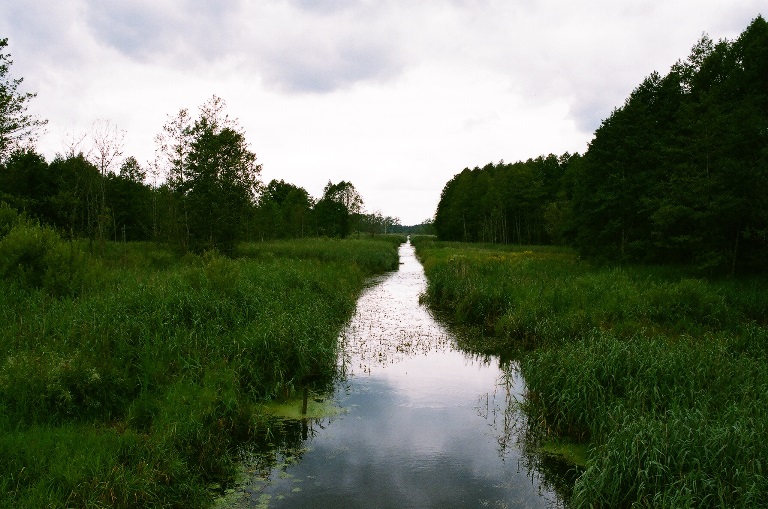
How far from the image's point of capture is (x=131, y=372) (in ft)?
23.5

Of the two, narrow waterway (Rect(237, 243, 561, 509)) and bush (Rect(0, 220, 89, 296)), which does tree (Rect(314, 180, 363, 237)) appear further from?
narrow waterway (Rect(237, 243, 561, 509))

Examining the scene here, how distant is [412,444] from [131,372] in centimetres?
459

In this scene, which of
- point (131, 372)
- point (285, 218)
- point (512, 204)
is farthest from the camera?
point (285, 218)

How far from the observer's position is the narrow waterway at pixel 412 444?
18.8 ft

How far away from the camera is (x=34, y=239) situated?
1054 cm

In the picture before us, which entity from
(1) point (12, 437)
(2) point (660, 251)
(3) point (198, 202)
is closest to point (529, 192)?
(2) point (660, 251)

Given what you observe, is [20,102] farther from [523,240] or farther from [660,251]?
[523,240]

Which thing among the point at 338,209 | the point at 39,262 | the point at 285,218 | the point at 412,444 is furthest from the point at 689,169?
the point at 338,209

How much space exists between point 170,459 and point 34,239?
8100 mm

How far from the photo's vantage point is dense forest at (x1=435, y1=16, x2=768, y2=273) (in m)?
16.6

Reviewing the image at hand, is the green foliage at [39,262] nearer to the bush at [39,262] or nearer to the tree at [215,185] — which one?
the bush at [39,262]

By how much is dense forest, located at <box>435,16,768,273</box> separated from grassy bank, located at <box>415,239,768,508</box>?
3.10 meters

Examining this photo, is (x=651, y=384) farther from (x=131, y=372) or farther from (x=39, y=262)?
(x=39, y=262)

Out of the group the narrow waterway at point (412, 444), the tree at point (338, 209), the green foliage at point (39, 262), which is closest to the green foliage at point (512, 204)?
the tree at point (338, 209)
